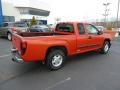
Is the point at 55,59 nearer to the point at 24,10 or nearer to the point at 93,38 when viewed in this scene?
the point at 93,38

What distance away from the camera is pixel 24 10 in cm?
5591

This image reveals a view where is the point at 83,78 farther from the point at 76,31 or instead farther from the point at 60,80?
the point at 76,31

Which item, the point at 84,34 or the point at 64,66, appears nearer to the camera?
the point at 64,66

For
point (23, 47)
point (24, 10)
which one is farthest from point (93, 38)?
point (24, 10)

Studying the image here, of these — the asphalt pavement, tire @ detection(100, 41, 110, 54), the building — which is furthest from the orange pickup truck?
the building

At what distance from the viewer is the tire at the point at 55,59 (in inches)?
229

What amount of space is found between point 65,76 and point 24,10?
53600 mm

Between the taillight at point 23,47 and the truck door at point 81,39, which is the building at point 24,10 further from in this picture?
the taillight at point 23,47

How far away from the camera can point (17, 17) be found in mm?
51062

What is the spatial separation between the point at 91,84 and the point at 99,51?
448cm

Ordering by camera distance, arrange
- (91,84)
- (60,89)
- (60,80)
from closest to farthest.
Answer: (60,89) < (91,84) < (60,80)

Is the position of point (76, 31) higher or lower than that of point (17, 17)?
lower

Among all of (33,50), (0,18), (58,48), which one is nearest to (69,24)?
(58,48)

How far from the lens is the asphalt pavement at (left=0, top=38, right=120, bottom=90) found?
15.3 feet
